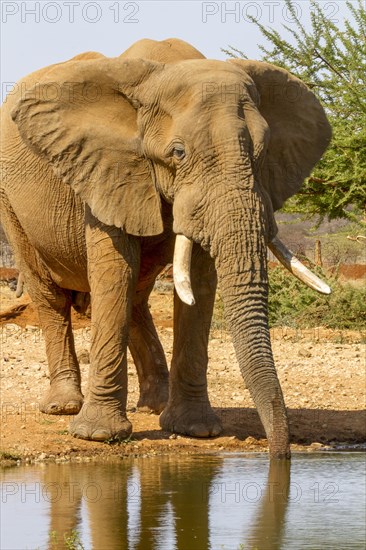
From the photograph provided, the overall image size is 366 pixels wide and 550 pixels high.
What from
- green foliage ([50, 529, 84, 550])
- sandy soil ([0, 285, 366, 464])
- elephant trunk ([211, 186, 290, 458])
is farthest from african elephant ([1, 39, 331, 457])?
green foliage ([50, 529, 84, 550])

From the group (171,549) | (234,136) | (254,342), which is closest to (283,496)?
(254,342)

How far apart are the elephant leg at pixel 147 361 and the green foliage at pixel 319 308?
18.4 ft

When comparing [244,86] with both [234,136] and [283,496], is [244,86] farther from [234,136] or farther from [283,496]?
[283,496]

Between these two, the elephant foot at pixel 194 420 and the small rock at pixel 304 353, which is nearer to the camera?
the elephant foot at pixel 194 420

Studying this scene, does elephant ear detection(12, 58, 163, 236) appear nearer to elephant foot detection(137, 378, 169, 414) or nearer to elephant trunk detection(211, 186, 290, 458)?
elephant trunk detection(211, 186, 290, 458)

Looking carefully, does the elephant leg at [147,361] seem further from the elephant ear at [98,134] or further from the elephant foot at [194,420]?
the elephant ear at [98,134]

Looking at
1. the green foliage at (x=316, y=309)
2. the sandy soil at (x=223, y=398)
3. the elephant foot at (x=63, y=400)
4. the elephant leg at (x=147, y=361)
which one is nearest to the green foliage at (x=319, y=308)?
the green foliage at (x=316, y=309)

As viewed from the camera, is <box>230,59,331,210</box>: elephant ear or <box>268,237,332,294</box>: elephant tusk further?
<box>230,59,331,210</box>: elephant ear

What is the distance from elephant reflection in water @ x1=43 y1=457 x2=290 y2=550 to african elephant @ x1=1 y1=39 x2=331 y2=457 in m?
0.49

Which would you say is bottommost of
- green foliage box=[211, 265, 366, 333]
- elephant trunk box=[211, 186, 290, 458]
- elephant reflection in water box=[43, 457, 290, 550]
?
elephant reflection in water box=[43, 457, 290, 550]

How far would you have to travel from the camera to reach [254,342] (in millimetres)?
7660

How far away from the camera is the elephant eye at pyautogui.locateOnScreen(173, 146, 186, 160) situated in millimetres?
8008

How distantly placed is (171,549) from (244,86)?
3197 mm

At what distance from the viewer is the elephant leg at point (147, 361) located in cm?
1027
